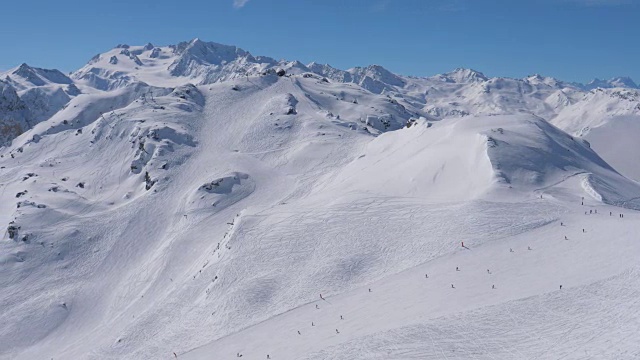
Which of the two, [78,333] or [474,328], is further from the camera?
[78,333]

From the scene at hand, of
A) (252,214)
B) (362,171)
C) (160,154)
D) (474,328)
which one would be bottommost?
(474,328)

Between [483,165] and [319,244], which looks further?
[483,165]

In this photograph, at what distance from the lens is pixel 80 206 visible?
88625 millimetres

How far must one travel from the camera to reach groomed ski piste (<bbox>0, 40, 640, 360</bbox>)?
32250 millimetres

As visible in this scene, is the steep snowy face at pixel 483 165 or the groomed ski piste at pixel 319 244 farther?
the steep snowy face at pixel 483 165

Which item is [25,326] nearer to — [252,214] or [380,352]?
[252,214]

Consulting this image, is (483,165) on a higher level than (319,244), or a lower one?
higher

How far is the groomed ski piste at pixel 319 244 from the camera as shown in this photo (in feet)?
106

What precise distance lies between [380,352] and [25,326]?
55.8 m

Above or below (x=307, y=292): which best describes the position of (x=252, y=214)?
above

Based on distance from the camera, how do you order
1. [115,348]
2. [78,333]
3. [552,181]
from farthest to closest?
[78,333], [552,181], [115,348]

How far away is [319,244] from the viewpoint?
172ft

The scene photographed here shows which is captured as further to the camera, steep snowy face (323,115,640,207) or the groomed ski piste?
steep snowy face (323,115,640,207)

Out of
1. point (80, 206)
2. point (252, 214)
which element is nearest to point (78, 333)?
point (252, 214)
